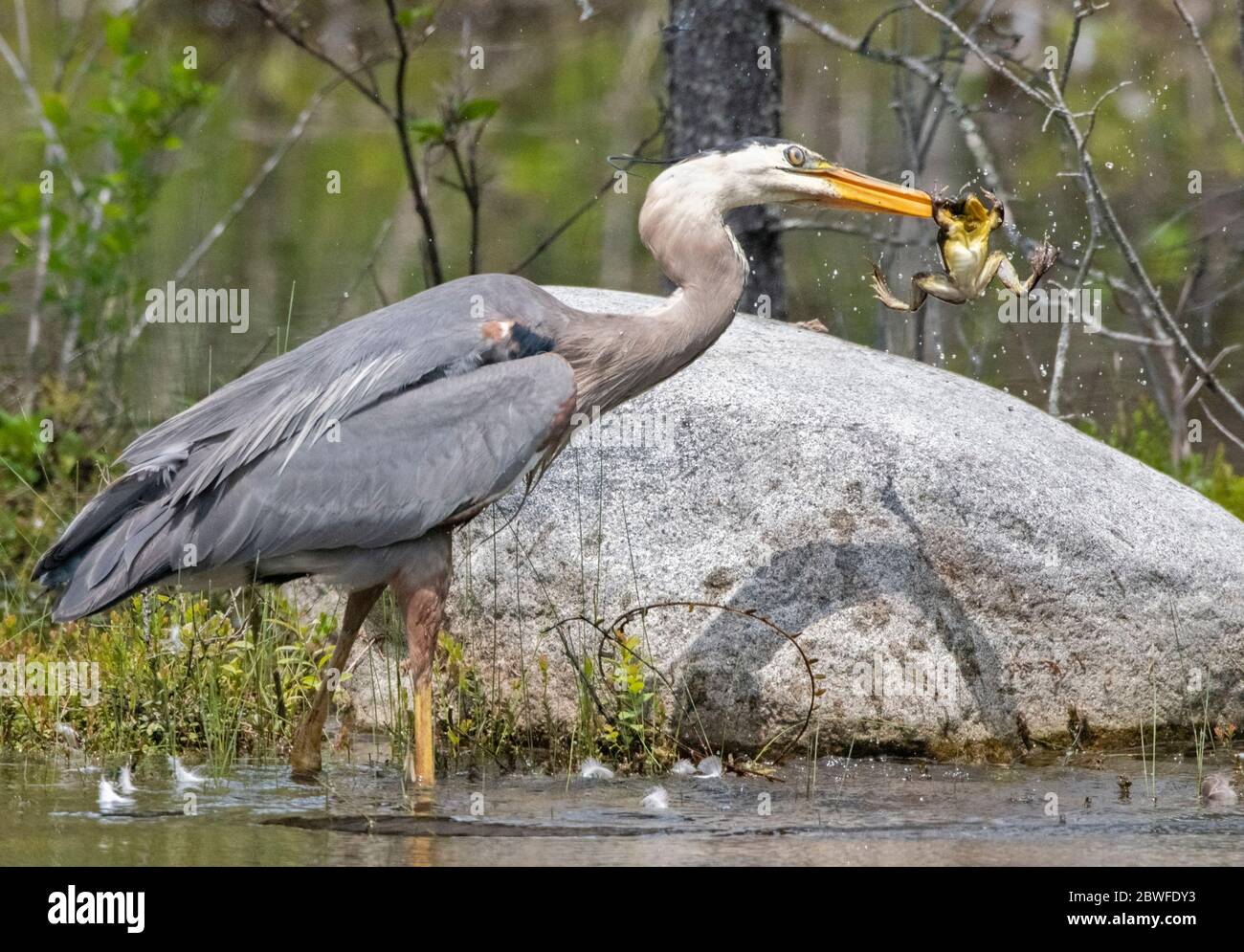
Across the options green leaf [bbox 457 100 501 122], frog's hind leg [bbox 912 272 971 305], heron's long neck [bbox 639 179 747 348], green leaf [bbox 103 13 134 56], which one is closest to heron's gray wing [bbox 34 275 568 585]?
heron's long neck [bbox 639 179 747 348]

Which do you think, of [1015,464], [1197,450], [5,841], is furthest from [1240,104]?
[5,841]

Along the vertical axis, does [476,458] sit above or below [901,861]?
above

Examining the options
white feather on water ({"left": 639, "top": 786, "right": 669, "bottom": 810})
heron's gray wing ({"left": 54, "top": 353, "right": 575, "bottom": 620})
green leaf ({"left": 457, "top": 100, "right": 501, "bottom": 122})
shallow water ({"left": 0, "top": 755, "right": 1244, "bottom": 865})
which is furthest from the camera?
green leaf ({"left": 457, "top": 100, "right": 501, "bottom": 122})

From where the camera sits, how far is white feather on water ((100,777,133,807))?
15.9 feet

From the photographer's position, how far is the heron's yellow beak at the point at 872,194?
5504 millimetres

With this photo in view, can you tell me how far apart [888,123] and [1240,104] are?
2923 millimetres

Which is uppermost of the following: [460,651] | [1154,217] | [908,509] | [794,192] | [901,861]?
[1154,217]

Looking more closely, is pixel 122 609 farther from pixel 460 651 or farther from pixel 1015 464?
pixel 1015 464

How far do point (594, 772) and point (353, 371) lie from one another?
1.37 meters

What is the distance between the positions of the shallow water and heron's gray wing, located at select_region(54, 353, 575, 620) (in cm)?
68

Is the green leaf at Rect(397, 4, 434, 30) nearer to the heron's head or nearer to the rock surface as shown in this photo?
the heron's head

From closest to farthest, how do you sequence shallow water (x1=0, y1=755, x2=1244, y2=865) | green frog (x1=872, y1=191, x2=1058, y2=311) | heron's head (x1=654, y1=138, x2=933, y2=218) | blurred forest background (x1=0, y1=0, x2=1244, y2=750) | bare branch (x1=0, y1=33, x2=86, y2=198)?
shallow water (x1=0, y1=755, x2=1244, y2=865) < green frog (x1=872, y1=191, x2=1058, y2=311) < heron's head (x1=654, y1=138, x2=933, y2=218) < blurred forest background (x1=0, y1=0, x2=1244, y2=750) < bare branch (x1=0, y1=33, x2=86, y2=198)

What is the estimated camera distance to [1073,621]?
552 cm

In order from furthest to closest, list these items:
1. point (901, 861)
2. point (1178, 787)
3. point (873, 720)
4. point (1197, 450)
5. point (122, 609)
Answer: point (1197, 450)
point (122, 609)
point (873, 720)
point (1178, 787)
point (901, 861)
